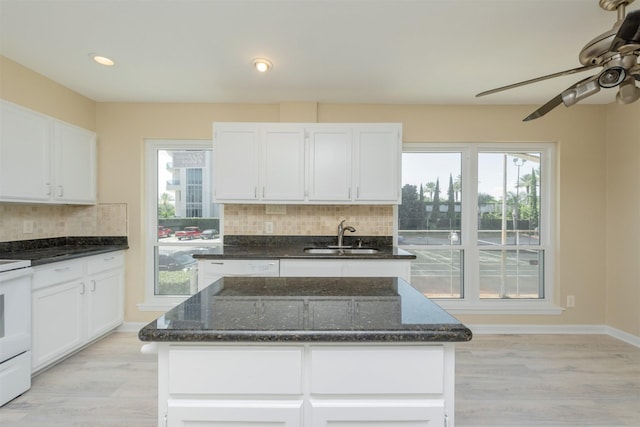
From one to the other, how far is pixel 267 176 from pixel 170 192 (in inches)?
50.4

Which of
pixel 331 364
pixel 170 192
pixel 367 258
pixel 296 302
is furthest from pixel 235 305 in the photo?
pixel 170 192

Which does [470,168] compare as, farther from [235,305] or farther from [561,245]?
[235,305]

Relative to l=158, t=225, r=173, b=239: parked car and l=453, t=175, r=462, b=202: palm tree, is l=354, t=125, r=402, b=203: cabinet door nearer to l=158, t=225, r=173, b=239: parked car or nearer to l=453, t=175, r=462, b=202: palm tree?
l=453, t=175, r=462, b=202: palm tree

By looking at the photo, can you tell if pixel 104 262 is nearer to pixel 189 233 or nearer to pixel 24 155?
pixel 189 233

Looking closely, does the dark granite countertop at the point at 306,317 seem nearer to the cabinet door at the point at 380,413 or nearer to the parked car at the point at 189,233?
the cabinet door at the point at 380,413

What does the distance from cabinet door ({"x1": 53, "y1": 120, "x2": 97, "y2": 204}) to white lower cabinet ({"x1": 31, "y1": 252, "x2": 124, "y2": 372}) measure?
2.10 feet

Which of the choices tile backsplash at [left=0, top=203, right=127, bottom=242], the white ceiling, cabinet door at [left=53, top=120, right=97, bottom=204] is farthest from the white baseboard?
the white ceiling

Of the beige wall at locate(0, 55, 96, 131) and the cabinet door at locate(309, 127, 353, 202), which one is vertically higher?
the beige wall at locate(0, 55, 96, 131)

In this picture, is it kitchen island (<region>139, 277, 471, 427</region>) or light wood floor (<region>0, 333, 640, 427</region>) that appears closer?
kitchen island (<region>139, 277, 471, 427</region>)

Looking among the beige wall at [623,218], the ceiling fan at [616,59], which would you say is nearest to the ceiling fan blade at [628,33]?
the ceiling fan at [616,59]

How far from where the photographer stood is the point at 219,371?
901 millimetres

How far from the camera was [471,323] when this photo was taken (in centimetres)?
328

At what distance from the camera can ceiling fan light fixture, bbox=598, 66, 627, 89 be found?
1382mm

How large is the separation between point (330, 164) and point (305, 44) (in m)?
1.09
